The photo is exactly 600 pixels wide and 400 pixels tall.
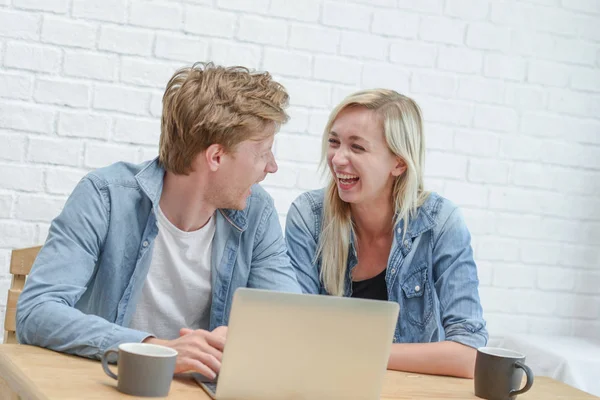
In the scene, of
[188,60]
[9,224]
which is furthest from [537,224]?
[9,224]

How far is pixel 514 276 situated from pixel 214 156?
161 cm

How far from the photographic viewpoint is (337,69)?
9.23 feet

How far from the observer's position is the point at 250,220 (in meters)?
1.88

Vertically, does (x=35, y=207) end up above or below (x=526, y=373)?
above

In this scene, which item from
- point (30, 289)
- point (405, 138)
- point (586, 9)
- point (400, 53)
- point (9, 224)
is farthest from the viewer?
point (586, 9)

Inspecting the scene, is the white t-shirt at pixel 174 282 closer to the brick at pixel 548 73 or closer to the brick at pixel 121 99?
the brick at pixel 121 99

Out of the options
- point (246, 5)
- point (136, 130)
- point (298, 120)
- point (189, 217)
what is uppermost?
point (246, 5)

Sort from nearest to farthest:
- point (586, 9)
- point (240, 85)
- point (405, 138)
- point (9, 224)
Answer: point (240, 85) → point (405, 138) → point (9, 224) → point (586, 9)

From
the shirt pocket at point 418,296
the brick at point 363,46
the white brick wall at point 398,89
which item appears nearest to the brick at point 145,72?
the white brick wall at point 398,89

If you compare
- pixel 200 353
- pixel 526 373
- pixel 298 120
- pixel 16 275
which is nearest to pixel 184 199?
pixel 16 275

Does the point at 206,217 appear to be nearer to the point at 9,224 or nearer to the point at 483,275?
the point at 9,224

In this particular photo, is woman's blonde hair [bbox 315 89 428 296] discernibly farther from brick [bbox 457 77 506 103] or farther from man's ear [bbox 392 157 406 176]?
brick [bbox 457 77 506 103]

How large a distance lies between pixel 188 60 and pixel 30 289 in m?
1.28

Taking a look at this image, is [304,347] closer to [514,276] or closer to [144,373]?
[144,373]
